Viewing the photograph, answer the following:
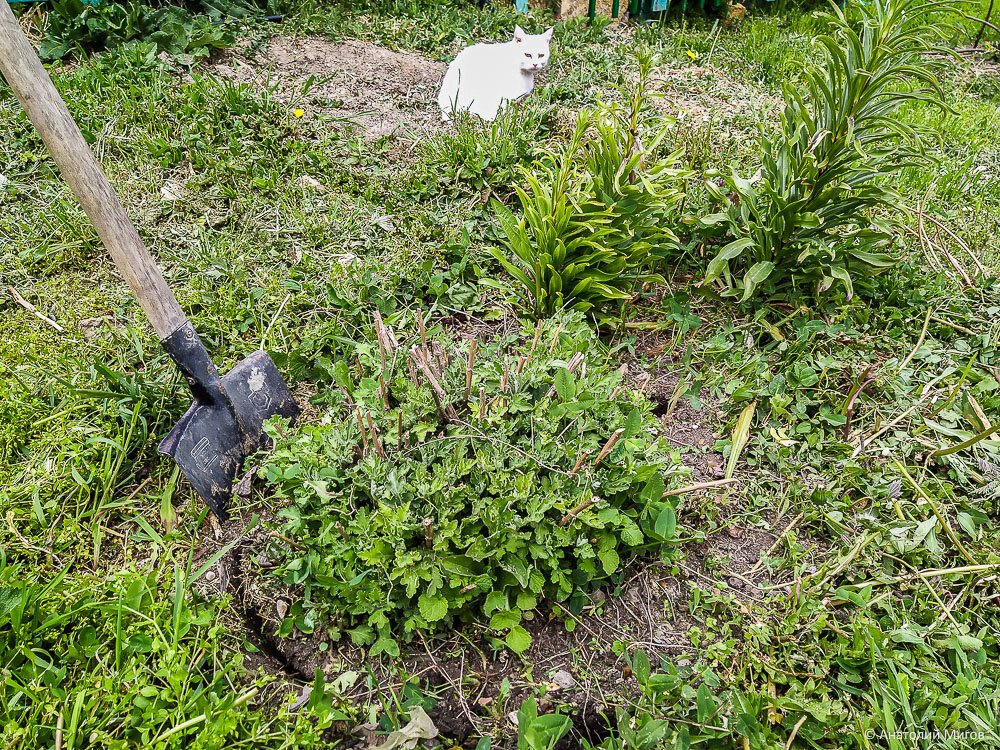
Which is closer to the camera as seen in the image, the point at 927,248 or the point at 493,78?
the point at 927,248

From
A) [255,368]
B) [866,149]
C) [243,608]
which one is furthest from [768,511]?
[255,368]

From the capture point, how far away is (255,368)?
7.41 ft

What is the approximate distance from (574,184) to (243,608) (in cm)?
221

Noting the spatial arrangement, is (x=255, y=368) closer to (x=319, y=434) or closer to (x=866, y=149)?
(x=319, y=434)

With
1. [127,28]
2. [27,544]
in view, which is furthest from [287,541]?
[127,28]

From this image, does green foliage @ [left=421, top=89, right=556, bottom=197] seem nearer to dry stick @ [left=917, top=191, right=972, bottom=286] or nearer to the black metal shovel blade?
the black metal shovel blade

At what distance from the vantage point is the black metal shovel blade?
1977 millimetres

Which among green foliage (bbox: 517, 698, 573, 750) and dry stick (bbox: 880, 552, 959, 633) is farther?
dry stick (bbox: 880, 552, 959, 633)

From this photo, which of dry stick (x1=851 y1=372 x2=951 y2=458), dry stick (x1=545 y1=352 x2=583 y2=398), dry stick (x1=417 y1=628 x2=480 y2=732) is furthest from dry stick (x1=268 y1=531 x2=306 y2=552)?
dry stick (x1=851 y1=372 x2=951 y2=458)

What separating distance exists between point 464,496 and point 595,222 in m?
1.33

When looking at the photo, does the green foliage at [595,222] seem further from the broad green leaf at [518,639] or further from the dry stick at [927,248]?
the broad green leaf at [518,639]

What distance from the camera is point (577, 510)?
5.51ft

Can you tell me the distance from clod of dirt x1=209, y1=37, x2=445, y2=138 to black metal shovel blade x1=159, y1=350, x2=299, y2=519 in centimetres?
207

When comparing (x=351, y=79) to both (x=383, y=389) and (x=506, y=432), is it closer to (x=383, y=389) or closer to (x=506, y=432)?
(x=383, y=389)
